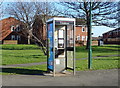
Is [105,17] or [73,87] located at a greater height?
[105,17]

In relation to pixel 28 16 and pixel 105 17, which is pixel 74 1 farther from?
pixel 28 16

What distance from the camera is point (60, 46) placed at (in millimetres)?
10414

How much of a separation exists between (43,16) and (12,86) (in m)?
12.9

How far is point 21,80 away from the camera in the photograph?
26.8ft

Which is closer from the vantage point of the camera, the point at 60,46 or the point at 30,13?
the point at 60,46

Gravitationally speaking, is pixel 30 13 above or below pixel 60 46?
above

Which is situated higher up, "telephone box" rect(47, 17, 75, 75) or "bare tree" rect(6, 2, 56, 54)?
"bare tree" rect(6, 2, 56, 54)

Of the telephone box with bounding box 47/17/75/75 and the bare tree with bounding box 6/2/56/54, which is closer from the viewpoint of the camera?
the telephone box with bounding box 47/17/75/75

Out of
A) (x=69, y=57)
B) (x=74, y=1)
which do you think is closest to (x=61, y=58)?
(x=69, y=57)

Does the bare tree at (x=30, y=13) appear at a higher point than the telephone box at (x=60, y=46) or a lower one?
higher

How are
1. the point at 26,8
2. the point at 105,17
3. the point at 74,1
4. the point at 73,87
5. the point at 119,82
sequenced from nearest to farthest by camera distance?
the point at 73,87 → the point at 119,82 → the point at 26,8 → the point at 74,1 → the point at 105,17

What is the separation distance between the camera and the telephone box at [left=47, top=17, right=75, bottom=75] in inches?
374

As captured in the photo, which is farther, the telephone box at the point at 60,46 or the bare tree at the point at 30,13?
the bare tree at the point at 30,13

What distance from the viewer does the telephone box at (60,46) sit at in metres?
9.49
